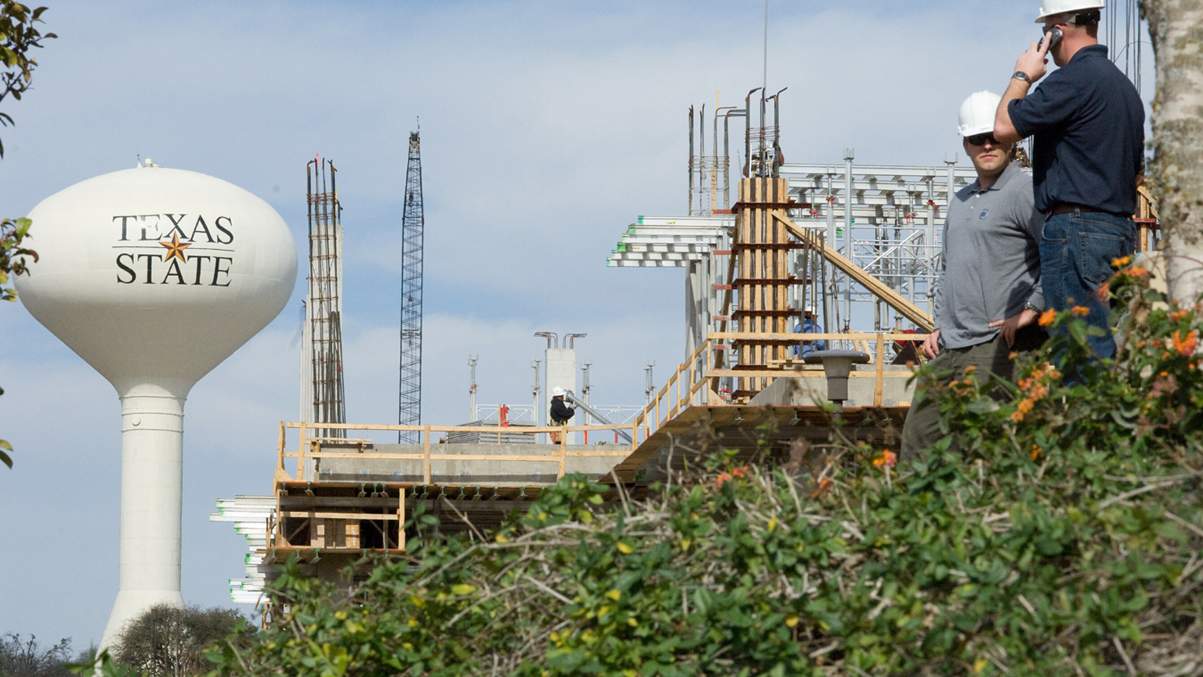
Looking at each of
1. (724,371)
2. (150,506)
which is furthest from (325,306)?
(724,371)

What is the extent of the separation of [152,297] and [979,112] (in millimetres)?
31801

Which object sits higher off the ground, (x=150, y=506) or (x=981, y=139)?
(x=981, y=139)

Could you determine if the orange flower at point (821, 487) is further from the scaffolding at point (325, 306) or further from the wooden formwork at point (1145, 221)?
the scaffolding at point (325, 306)

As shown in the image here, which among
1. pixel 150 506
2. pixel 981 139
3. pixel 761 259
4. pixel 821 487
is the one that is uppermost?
pixel 761 259

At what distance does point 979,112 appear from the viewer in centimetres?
575

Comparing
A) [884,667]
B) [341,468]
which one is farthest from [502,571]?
[341,468]

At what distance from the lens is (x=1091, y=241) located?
5.30 m

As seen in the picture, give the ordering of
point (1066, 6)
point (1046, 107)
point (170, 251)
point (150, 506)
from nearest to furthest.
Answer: point (1046, 107) < point (1066, 6) < point (170, 251) < point (150, 506)

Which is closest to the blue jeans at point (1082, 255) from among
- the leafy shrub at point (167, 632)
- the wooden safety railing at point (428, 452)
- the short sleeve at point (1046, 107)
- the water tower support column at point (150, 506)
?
the short sleeve at point (1046, 107)

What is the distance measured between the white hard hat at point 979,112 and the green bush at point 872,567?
1.21m

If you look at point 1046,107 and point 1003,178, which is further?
point 1003,178

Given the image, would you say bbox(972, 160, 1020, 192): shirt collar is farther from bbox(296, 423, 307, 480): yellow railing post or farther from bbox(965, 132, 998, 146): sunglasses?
bbox(296, 423, 307, 480): yellow railing post

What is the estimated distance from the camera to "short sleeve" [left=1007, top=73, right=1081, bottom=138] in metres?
5.40

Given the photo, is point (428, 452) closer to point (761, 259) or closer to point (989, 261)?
point (761, 259)
